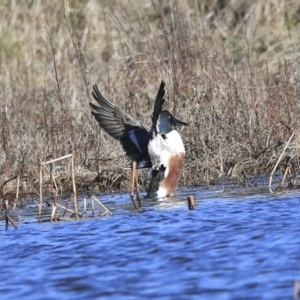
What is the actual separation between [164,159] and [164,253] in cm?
293

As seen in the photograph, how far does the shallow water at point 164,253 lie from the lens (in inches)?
187

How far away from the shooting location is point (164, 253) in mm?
5648

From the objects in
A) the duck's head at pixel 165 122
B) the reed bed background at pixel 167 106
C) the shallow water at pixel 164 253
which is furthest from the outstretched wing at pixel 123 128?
the shallow water at pixel 164 253

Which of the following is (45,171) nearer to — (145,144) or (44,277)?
(145,144)

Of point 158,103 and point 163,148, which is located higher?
point 158,103

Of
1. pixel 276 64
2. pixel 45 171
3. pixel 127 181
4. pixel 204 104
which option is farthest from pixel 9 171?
pixel 276 64

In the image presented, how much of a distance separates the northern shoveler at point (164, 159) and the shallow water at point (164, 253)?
0.58 meters

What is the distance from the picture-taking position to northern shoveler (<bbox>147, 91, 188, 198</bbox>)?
841 centimetres

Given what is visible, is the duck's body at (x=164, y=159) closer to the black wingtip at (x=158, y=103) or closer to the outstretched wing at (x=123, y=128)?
the outstretched wing at (x=123, y=128)

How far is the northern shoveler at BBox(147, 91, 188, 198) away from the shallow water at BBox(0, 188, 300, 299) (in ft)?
1.90

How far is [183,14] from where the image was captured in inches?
476

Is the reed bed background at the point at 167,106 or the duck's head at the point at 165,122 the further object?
the reed bed background at the point at 167,106

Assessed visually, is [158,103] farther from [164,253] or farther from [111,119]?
[164,253]

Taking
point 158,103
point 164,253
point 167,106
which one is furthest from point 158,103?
point 164,253
